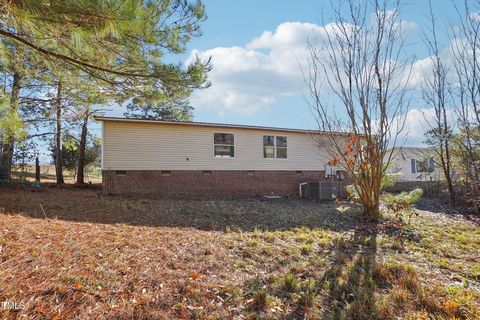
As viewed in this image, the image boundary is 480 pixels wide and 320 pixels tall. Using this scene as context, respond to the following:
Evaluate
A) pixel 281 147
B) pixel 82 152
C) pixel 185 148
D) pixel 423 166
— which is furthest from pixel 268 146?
pixel 423 166

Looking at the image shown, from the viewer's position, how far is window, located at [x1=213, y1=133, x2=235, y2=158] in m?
13.0

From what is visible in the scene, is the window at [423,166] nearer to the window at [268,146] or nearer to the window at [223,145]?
the window at [268,146]

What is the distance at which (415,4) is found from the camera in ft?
17.7

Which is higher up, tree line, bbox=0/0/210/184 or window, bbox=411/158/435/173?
tree line, bbox=0/0/210/184

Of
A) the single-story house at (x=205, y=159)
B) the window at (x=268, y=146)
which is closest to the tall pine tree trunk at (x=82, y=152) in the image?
the single-story house at (x=205, y=159)

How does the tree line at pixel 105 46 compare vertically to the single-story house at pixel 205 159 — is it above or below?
above

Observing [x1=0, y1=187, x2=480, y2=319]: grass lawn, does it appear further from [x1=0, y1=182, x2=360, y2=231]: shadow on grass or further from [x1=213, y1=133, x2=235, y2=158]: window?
[x1=213, y1=133, x2=235, y2=158]: window

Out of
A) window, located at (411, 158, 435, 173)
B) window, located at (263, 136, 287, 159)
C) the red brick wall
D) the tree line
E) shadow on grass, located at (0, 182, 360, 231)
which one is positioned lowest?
shadow on grass, located at (0, 182, 360, 231)

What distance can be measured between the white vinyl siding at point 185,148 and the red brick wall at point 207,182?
250 mm

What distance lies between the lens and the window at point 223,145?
42.5ft

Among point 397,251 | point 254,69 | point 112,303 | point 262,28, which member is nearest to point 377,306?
point 397,251

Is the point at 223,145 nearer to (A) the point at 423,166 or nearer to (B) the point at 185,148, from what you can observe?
(B) the point at 185,148

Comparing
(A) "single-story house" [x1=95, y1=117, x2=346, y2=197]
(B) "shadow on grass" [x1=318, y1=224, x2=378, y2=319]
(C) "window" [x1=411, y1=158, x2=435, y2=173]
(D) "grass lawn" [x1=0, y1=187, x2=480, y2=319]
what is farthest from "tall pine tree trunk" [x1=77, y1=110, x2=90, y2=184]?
(C) "window" [x1=411, y1=158, x2=435, y2=173]

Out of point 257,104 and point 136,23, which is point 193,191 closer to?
point 257,104
